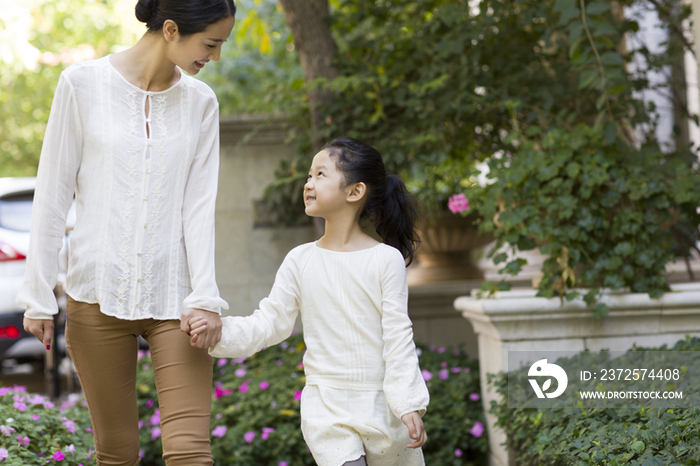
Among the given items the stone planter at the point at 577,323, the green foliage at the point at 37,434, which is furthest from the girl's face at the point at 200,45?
the stone planter at the point at 577,323

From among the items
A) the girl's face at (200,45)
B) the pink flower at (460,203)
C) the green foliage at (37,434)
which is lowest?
the green foliage at (37,434)

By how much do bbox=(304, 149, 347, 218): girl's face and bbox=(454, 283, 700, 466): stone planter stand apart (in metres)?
1.31

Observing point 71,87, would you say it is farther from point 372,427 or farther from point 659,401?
point 659,401

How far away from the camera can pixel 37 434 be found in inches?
99.9

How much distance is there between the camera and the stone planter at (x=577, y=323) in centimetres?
298

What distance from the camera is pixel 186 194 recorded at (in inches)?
73.2

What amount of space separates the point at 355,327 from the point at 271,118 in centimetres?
311

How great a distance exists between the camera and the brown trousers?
1.72 metres

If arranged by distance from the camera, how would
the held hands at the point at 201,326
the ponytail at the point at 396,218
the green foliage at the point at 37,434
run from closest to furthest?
1. the held hands at the point at 201,326
2. the ponytail at the point at 396,218
3. the green foliage at the point at 37,434

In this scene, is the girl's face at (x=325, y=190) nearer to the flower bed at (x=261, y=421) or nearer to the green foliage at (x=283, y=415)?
the flower bed at (x=261, y=421)

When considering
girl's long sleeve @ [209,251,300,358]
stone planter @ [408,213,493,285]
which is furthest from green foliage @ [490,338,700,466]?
stone planter @ [408,213,493,285]

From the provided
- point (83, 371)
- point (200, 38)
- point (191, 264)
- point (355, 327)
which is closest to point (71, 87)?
point (200, 38)

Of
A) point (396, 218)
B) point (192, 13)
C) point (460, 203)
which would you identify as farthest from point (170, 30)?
point (460, 203)

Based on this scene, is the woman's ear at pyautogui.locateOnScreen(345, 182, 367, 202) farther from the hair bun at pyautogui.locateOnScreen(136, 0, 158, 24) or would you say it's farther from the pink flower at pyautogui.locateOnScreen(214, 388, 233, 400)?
the pink flower at pyautogui.locateOnScreen(214, 388, 233, 400)
